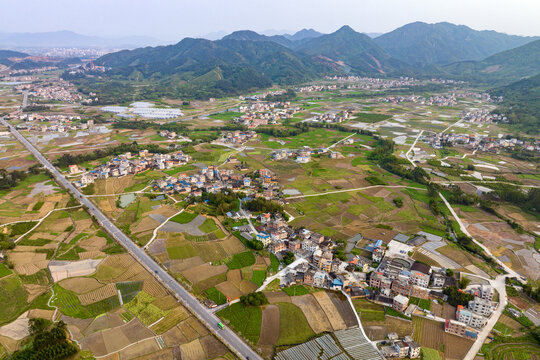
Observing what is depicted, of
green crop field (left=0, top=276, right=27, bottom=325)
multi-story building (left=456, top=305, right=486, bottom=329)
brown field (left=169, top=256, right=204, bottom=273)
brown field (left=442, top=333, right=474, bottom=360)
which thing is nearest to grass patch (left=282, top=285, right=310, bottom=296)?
brown field (left=169, top=256, right=204, bottom=273)

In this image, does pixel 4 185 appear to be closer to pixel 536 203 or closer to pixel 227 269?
pixel 227 269

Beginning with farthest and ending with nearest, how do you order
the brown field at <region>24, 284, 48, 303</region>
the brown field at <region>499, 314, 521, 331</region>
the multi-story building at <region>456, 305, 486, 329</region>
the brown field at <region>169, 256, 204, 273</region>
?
1. the brown field at <region>169, 256, 204, 273</region>
2. the brown field at <region>24, 284, 48, 303</region>
3. the brown field at <region>499, 314, 521, 331</region>
4. the multi-story building at <region>456, 305, 486, 329</region>

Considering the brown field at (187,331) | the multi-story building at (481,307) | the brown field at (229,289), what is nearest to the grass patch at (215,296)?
the brown field at (229,289)

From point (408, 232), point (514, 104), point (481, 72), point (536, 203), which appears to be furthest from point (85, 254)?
point (481, 72)

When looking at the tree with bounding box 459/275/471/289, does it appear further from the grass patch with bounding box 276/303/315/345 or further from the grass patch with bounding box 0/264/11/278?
the grass patch with bounding box 0/264/11/278

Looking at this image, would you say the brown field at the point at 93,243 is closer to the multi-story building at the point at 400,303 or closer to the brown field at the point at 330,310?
the brown field at the point at 330,310

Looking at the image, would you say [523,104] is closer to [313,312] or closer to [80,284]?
[313,312]
